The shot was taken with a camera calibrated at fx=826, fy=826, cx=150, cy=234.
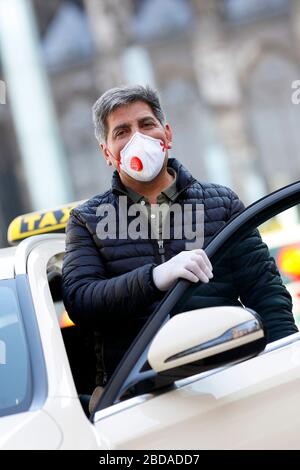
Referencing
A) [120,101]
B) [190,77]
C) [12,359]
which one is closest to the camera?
[12,359]

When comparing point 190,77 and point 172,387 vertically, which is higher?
point 172,387

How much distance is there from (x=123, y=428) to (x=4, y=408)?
0.97 ft

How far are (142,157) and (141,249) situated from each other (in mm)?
267

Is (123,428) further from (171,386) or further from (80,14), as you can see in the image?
(80,14)

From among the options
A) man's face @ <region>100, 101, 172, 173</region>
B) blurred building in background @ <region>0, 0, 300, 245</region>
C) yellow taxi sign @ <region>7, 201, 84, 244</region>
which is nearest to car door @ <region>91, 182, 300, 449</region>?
man's face @ <region>100, 101, 172, 173</region>

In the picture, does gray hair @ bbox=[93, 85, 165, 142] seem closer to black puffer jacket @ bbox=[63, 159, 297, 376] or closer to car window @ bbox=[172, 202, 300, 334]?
black puffer jacket @ bbox=[63, 159, 297, 376]

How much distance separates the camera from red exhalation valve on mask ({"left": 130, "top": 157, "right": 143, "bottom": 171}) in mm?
2287

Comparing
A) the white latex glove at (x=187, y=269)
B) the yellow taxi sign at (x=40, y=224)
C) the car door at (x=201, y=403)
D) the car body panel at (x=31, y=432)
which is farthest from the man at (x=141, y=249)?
the yellow taxi sign at (x=40, y=224)

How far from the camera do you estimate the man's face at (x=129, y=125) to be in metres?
2.35

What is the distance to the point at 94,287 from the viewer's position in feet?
6.89

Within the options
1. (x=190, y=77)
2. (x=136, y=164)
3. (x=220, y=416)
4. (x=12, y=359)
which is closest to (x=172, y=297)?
(x=220, y=416)

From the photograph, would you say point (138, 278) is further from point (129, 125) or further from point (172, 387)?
point (129, 125)

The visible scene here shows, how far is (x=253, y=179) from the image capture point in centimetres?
1741

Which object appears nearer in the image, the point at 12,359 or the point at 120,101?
the point at 12,359
